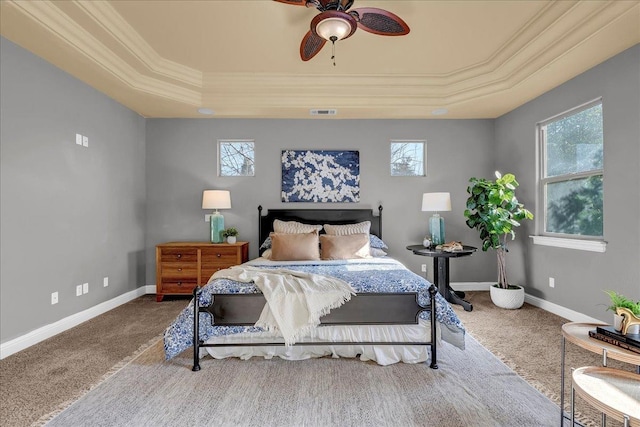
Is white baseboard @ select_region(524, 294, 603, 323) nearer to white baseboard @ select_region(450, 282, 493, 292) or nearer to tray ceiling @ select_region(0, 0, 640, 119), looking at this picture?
white baseboard @ select_region(450, 282, 493, 292)

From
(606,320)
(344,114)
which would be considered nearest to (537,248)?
(606,320)

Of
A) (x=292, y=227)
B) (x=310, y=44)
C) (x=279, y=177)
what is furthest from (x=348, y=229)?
(x=310, y=44)

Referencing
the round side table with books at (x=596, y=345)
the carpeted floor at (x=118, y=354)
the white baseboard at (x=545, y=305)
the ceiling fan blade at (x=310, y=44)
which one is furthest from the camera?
the white baseboard at (x=545, y=305)

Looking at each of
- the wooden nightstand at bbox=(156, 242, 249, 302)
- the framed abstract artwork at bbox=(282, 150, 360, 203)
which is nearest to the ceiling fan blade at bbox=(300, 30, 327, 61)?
the framed abstract artwork at bbox=(282, 150, 360, 203)

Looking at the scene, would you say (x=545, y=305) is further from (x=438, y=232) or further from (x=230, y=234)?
(x=230, y=234)

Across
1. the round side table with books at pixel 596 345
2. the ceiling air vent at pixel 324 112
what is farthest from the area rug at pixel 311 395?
the ceiling air vent at pixel 324 112

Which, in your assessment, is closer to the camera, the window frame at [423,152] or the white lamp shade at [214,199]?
the white lamp shade at [214,199]

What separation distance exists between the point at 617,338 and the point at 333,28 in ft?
8.01

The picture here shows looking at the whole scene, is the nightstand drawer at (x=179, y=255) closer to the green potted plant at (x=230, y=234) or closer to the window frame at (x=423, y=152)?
the green potted plant at (x=230, y=234)

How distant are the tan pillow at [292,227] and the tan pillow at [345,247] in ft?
1.33

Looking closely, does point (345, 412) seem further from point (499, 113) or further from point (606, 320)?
point (499, 113)

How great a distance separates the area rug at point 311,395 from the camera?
74.5 inches

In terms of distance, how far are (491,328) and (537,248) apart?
1461 millimetres

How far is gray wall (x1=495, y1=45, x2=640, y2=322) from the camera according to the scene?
9.73 feet
